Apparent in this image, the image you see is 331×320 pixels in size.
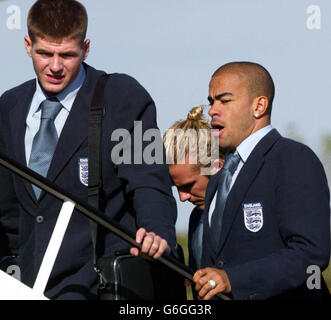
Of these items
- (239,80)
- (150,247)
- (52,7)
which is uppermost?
(52,7)

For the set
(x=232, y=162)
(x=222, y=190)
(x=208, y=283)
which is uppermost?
(x=232, y=162)

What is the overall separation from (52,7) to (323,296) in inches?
72.3

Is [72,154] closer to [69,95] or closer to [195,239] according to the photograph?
[69,95]

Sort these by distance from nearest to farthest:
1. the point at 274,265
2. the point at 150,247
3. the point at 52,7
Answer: the point at 150,247
the point at 274,265
the point at 52,7

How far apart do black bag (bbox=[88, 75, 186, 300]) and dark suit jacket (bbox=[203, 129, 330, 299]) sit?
29 cm

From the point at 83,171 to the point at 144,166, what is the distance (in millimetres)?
278

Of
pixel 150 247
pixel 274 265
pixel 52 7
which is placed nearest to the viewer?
pixel 150 247

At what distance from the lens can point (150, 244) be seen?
4.50 m

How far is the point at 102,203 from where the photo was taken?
5078mm

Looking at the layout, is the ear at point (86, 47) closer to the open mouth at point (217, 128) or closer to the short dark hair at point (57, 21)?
the short dark hair at point (57, 21)

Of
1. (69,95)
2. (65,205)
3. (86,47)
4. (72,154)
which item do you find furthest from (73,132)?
(65,205)

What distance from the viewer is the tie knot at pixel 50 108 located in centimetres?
521
